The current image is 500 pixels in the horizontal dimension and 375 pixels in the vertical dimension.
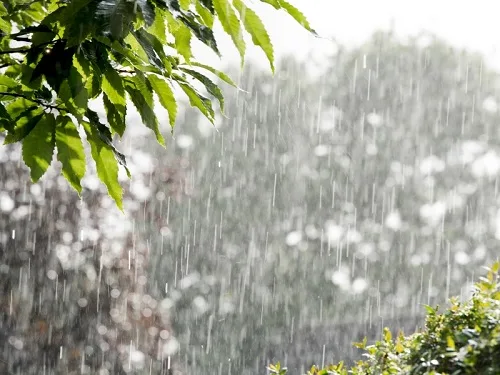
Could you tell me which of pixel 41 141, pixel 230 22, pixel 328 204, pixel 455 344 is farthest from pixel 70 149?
pixel 328 204

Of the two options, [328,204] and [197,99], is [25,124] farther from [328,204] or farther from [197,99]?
[328,204]

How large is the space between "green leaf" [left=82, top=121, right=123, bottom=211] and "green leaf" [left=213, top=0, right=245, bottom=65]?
33 cm

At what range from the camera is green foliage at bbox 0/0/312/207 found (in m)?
1.07

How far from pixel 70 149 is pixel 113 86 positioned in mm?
178

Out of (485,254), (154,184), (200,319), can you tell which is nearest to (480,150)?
(485,254)

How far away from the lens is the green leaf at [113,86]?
3.69ft

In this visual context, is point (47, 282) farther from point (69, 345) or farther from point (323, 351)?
point (323, 351)

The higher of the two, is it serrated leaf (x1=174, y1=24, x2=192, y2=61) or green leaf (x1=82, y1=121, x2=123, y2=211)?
serrated leaf (x1=174, y1=24, x2=192, y2=61)

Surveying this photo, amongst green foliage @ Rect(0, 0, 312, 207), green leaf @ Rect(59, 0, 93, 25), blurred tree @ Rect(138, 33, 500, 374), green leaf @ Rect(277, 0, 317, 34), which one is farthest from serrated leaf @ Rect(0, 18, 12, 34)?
blurred tree @ Rect(138, 33, 500, 374)

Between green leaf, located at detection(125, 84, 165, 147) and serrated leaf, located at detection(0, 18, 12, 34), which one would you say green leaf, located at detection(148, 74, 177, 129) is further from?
serrated leaf, located at detection(0, 18, 12, 34)

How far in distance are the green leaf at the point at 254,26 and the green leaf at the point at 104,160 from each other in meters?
0.35

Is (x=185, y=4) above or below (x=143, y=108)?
above

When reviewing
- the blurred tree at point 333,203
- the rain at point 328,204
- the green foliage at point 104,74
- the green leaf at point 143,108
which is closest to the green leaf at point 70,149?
the green foliage at point 104,74

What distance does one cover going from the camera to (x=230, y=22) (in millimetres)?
1056
